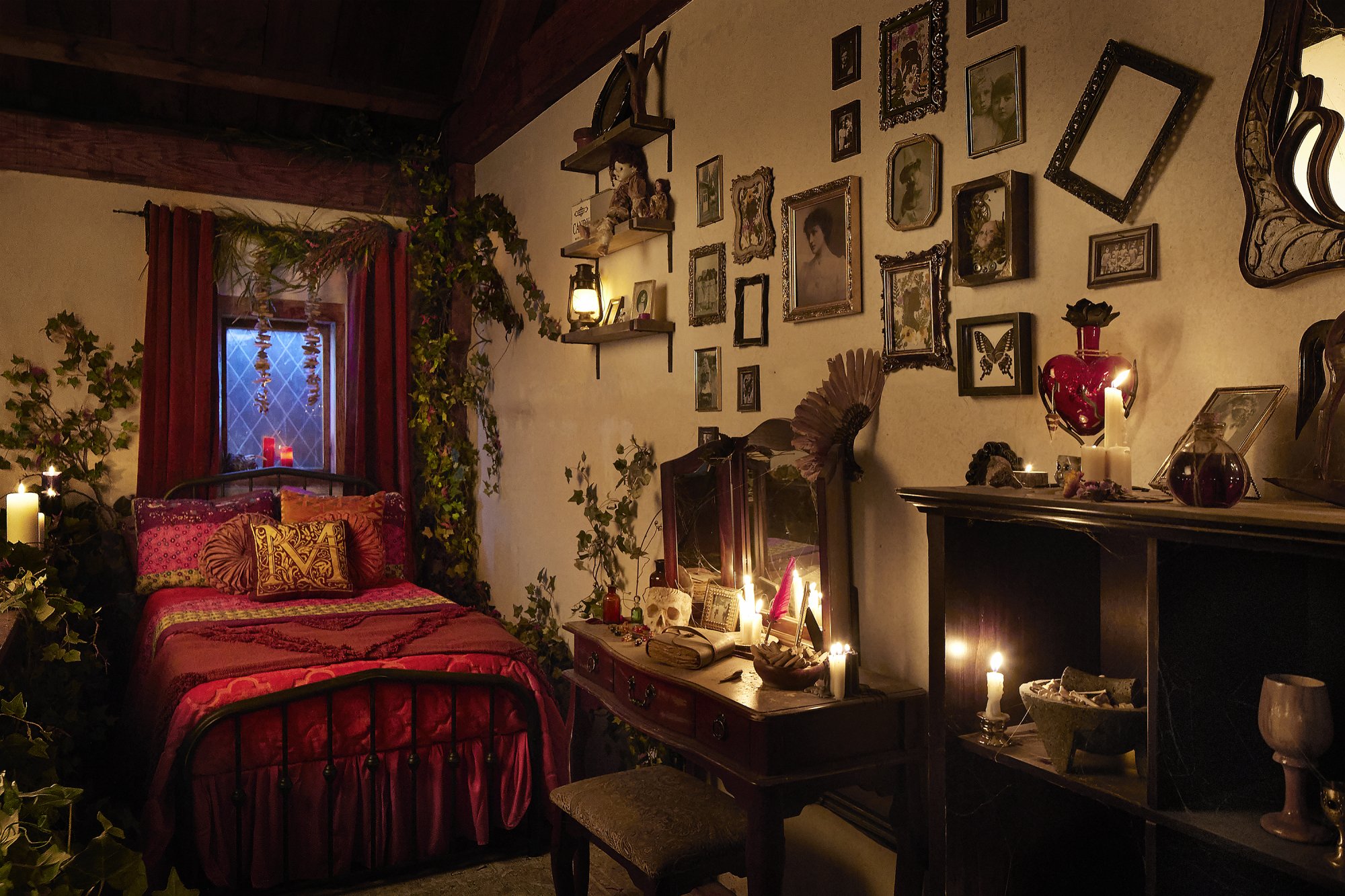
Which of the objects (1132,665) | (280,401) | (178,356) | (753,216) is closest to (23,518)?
(178,356)

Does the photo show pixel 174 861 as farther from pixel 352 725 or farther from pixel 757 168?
pixel 757 168

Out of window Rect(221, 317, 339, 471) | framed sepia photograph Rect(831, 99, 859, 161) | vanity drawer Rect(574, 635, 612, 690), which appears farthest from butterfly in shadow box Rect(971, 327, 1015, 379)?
window Rect(221, 317, 339, 471)

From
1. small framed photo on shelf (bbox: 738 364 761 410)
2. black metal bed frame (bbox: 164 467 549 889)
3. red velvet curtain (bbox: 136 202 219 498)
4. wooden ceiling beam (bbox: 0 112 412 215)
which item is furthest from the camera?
red velvet curtain (bbox: 136 202 219 498)

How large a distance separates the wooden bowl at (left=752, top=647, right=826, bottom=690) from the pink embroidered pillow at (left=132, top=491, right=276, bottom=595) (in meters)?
3.02

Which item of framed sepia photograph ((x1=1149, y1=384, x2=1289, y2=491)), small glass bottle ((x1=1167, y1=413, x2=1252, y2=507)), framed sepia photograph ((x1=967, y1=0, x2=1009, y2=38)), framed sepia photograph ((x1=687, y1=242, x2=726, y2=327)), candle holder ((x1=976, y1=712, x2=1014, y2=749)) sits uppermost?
framed sepia photograph ((x1=967, y1=0, x2=1009, y2=38))

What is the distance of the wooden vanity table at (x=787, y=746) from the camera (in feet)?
6.56

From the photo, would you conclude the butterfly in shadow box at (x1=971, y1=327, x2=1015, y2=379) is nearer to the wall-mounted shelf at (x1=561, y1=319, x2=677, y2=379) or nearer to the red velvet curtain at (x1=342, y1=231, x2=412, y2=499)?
the wall-mounted shelf at (x1=561, y1=319, x2=677, y2=379)

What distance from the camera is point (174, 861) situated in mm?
2672

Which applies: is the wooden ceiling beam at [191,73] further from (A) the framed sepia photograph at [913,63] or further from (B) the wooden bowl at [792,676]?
(B) the wooden bowl at [792,676]

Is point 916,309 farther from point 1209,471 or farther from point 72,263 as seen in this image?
point 72,263

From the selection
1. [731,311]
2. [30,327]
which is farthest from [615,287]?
[30,327]

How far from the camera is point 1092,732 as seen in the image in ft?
4.93

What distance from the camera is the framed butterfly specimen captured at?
195 cm

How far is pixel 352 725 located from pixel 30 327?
2805 millimetres
